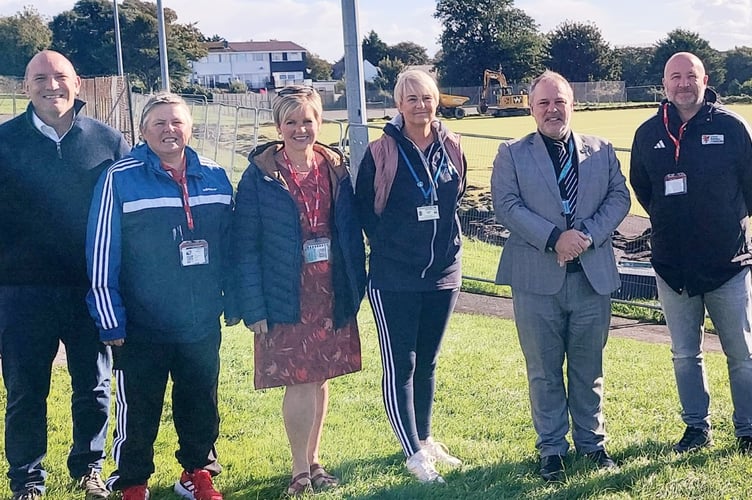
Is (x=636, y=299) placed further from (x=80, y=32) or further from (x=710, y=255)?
(x=80, y=32)

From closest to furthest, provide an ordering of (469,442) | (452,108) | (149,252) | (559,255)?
(149,252)
(559,255)
(469,442)
(452,108)

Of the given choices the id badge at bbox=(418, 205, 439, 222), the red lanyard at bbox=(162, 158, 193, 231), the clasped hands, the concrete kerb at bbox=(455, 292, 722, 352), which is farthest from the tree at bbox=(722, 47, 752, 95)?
A: the red lanyard at bbox=(162, 158, 193, 231)

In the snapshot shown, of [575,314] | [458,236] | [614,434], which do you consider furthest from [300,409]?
[614,434]

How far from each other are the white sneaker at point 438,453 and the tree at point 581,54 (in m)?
80.3

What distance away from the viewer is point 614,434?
205 inches

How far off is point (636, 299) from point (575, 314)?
697 centimetres

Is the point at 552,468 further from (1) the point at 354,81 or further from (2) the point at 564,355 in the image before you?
(1) the point at 354,81

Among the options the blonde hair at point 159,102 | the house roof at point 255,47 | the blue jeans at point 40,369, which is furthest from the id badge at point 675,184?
the house roof at point 255,47

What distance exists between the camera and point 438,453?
479 cm

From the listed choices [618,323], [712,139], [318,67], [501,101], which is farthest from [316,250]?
[318,67]

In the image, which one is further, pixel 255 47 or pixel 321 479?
pixel 255 47

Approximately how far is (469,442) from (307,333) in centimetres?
149

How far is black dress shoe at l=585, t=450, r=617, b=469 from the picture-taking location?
14.9 feet

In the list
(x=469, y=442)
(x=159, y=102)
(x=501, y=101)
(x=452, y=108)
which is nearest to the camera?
(x=159, y=102)
